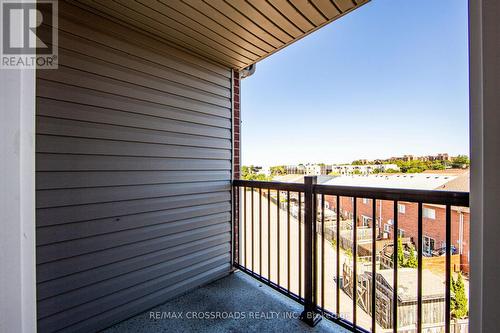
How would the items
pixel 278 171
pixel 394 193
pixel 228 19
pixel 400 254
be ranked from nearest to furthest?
pixel 394 193 → pixel 400 254 → pixel 228 19 → pixel 278 171

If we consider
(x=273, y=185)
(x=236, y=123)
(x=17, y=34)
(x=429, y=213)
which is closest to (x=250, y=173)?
(x=236, y=123)

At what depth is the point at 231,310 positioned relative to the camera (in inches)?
77.4

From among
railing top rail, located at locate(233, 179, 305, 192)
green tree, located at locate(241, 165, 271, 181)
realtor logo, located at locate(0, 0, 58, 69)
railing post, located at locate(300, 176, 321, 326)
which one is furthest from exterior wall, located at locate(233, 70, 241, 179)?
realtor logo, located at locate(0, 0, 58, 69)

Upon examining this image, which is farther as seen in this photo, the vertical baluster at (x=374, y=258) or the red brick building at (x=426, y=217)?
the vertical baluster at (x=374, y=258)

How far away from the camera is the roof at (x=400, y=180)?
4.21ft

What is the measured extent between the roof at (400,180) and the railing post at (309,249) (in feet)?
0.54

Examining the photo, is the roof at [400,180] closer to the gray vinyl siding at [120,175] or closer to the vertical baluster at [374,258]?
the vertical baluster at [374,258]

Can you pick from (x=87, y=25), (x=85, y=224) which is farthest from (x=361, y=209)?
(x=87, y=25)

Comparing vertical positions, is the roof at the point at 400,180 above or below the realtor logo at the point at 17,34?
below

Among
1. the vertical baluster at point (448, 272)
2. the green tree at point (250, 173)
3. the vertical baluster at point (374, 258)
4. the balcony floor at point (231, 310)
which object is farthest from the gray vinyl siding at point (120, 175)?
the vertical baluster at point (448, 272)

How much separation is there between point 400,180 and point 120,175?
2132mm

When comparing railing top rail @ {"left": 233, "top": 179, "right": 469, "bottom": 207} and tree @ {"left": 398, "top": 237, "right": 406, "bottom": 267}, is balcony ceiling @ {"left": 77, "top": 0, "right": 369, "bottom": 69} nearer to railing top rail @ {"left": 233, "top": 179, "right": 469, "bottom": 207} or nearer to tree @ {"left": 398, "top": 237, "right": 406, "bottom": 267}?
railing top rail @ {"left": 233, "top": 179, "right": 469, "bottom": 207}

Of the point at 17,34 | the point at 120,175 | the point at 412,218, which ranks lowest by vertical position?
the point at 412,218

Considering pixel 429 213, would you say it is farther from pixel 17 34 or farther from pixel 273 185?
pixel 17 34
